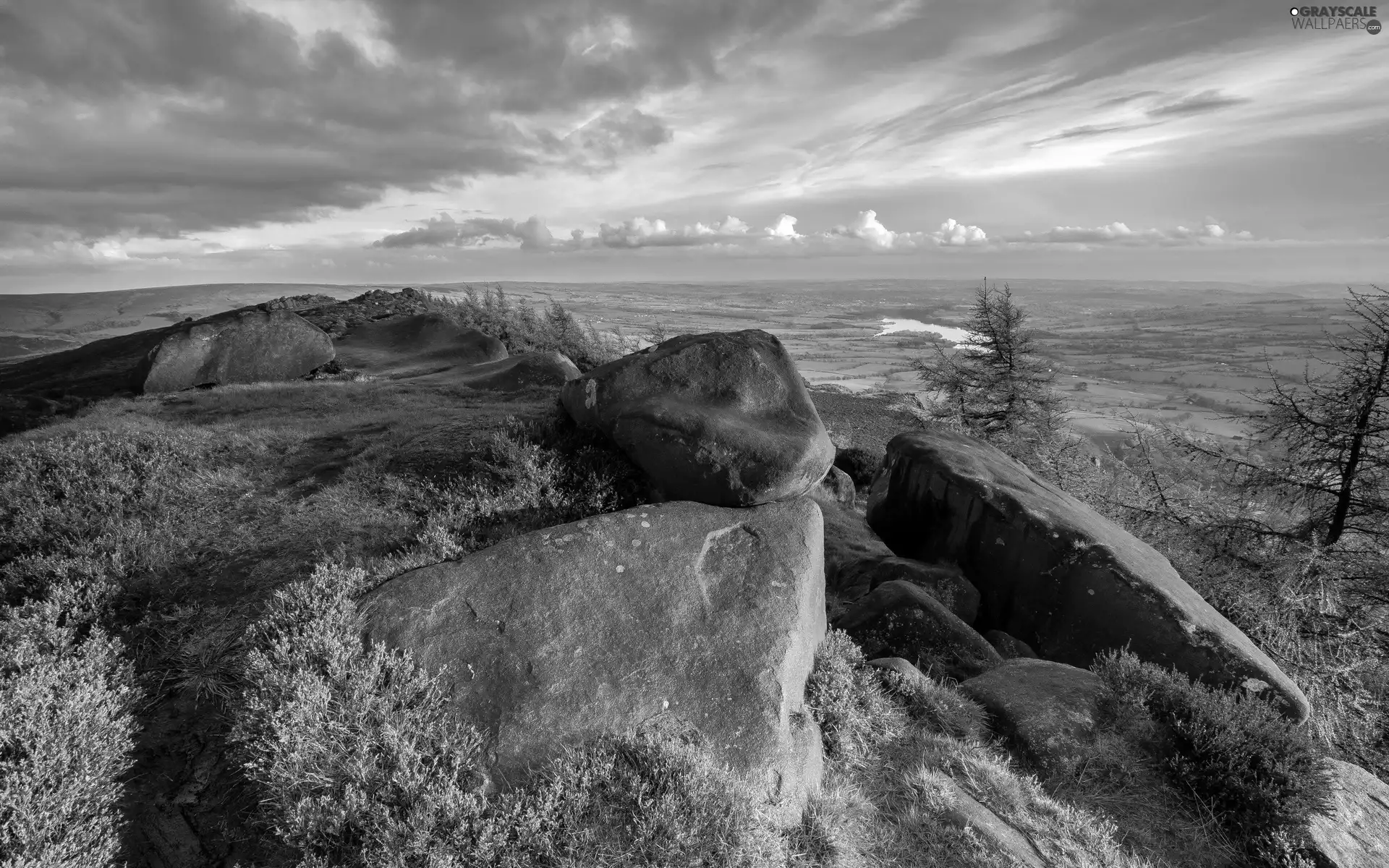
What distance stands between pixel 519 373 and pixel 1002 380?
18230mm

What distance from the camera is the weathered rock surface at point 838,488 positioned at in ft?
55.9

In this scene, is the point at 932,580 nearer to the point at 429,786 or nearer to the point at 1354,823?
the point at 1354,823

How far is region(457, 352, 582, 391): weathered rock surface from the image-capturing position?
19406 millimetres

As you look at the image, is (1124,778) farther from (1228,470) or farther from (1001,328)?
(1001,328)

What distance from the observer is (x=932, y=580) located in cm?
1040

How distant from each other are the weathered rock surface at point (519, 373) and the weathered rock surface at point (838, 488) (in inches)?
327

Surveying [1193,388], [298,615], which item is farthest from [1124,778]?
[1193,388]

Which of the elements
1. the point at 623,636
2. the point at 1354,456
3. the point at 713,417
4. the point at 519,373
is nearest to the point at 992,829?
the point at 623,636

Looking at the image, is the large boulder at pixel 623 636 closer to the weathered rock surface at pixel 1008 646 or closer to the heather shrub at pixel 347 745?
the heather shrub at pixel 347 745

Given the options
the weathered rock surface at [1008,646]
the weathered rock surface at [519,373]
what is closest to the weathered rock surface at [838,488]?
the weathered rock surface at [1008,646]

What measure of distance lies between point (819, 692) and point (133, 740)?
19.3 feet

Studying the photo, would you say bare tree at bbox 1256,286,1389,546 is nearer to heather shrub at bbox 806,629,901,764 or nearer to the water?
heather shrub at bbox 806,629,901,764

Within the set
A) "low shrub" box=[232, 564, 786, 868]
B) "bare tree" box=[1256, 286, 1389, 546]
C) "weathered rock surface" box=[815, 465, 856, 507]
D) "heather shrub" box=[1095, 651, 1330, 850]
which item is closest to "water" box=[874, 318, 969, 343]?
"weathered rock surface" box=[815, 465, 856, 507]

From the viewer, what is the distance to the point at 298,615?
527 cm
